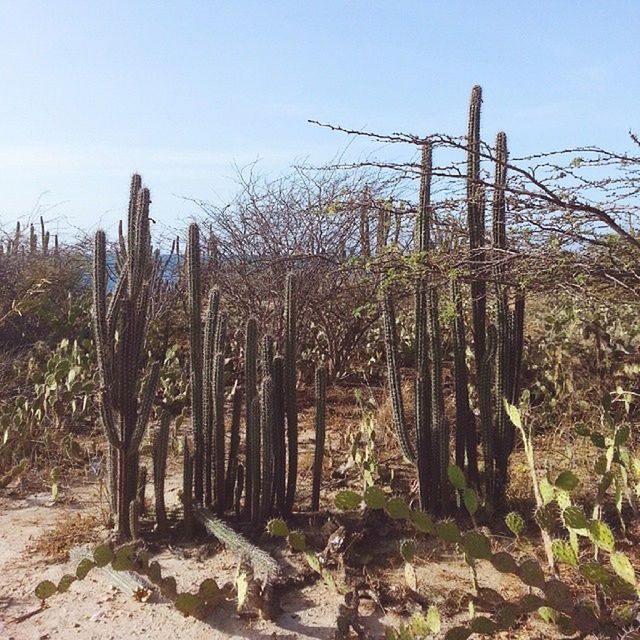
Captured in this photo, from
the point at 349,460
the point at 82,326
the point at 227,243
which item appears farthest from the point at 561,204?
the point at 82,326

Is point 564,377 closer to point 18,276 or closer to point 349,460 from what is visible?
point 349,460

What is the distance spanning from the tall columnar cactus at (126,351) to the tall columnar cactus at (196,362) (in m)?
0.26

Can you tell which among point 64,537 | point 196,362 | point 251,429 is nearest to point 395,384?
point 251,429

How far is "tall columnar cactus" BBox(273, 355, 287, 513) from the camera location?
13.5 feet

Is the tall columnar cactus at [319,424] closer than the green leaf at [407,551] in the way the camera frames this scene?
No

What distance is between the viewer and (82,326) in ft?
31.7

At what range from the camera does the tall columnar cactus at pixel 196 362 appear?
420 centimetres

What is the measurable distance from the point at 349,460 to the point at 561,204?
7.93 ft

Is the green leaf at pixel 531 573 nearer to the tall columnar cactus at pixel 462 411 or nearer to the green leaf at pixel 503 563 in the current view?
the green leaf at pixel 503 563

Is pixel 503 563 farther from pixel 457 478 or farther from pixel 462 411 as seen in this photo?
pixel 462 411

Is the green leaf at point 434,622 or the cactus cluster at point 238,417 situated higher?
the cactus cluster at point 238,417

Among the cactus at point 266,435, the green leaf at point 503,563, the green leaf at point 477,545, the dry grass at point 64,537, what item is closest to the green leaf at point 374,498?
the green leaf at point 477,545

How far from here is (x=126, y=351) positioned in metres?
3.98

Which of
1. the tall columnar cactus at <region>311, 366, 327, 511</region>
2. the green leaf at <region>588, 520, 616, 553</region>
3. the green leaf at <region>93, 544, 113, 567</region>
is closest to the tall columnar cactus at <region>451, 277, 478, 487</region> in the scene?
the tall columnar cactus at <region>311, 366, 327, 511</region>
